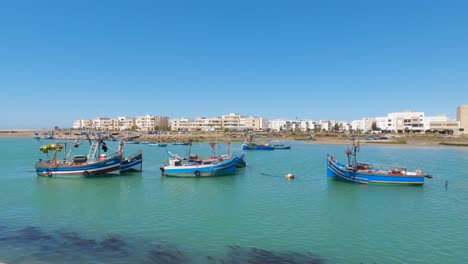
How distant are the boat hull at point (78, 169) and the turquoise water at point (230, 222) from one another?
1.89m

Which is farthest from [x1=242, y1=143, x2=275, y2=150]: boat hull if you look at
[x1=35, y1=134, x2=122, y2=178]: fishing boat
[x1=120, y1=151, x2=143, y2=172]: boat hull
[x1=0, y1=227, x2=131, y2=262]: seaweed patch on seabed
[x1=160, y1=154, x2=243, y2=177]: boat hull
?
[x1=0, y1=227, x2=131, y2=262]: seaweed patch on seabed

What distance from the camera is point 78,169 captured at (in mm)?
36750

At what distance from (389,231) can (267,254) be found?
866 cm

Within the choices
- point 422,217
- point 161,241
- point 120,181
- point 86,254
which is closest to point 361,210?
point 422,217

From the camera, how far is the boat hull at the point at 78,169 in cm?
3678

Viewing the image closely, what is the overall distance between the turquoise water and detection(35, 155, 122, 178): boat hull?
189 cm

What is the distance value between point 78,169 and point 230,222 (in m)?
24.0

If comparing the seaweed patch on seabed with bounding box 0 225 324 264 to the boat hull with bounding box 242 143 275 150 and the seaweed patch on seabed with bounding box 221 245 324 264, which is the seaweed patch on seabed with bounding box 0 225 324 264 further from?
the boat hull with bounding box 242 143 275 150

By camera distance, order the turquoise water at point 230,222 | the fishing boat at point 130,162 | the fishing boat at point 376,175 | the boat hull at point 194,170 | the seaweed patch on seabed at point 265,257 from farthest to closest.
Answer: the fishing boat at point 130,162, the boat hull at point 194,170, the fishing boat at point 376,175, the turquoise water at point 230,222, the seaweed patch on seabed at point 265,257

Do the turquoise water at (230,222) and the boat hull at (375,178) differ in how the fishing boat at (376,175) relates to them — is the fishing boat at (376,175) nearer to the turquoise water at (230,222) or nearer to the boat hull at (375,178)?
the boat hull at (375,178)

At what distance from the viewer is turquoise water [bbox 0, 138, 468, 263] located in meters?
15.3

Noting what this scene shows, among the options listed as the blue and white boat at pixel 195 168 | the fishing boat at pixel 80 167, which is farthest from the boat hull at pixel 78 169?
the blue and white boat at pixel 195 168

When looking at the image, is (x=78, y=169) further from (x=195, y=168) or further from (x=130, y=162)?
(x=195, y=168)

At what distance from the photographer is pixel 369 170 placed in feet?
113
